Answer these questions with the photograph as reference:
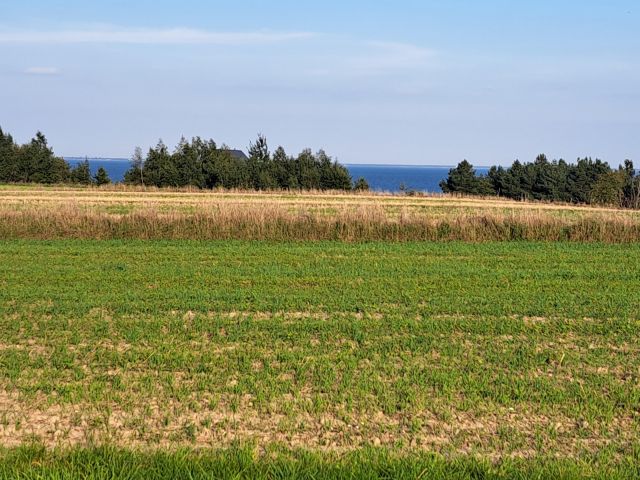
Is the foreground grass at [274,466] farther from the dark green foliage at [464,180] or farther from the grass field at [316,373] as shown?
the dark green foliage at [464,180]

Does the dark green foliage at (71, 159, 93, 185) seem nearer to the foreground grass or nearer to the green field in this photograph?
the green field

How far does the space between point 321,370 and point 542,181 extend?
66.2m

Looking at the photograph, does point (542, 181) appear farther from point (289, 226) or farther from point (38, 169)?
point (289, 226)

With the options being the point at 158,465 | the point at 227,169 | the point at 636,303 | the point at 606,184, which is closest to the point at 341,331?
the point at 158,465

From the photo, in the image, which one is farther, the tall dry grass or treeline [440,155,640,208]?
treeline [440,155,640,208]

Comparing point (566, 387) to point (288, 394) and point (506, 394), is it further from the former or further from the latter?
point (288, 394)

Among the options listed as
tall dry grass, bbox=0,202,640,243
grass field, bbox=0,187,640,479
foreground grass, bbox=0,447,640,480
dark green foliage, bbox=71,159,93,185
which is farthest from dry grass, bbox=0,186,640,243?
dark green foliage, bbox=71,159,93,185

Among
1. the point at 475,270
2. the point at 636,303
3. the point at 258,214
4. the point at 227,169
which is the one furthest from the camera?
the point at 227,169

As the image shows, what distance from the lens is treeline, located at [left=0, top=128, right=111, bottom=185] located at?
6119cm

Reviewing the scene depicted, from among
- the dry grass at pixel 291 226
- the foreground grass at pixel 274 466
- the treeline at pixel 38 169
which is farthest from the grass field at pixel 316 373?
the treeline at pixel 38 169

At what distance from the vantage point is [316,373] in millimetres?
6895

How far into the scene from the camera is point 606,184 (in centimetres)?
6456

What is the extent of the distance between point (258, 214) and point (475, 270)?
7291mm

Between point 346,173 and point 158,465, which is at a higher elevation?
point 346,173
